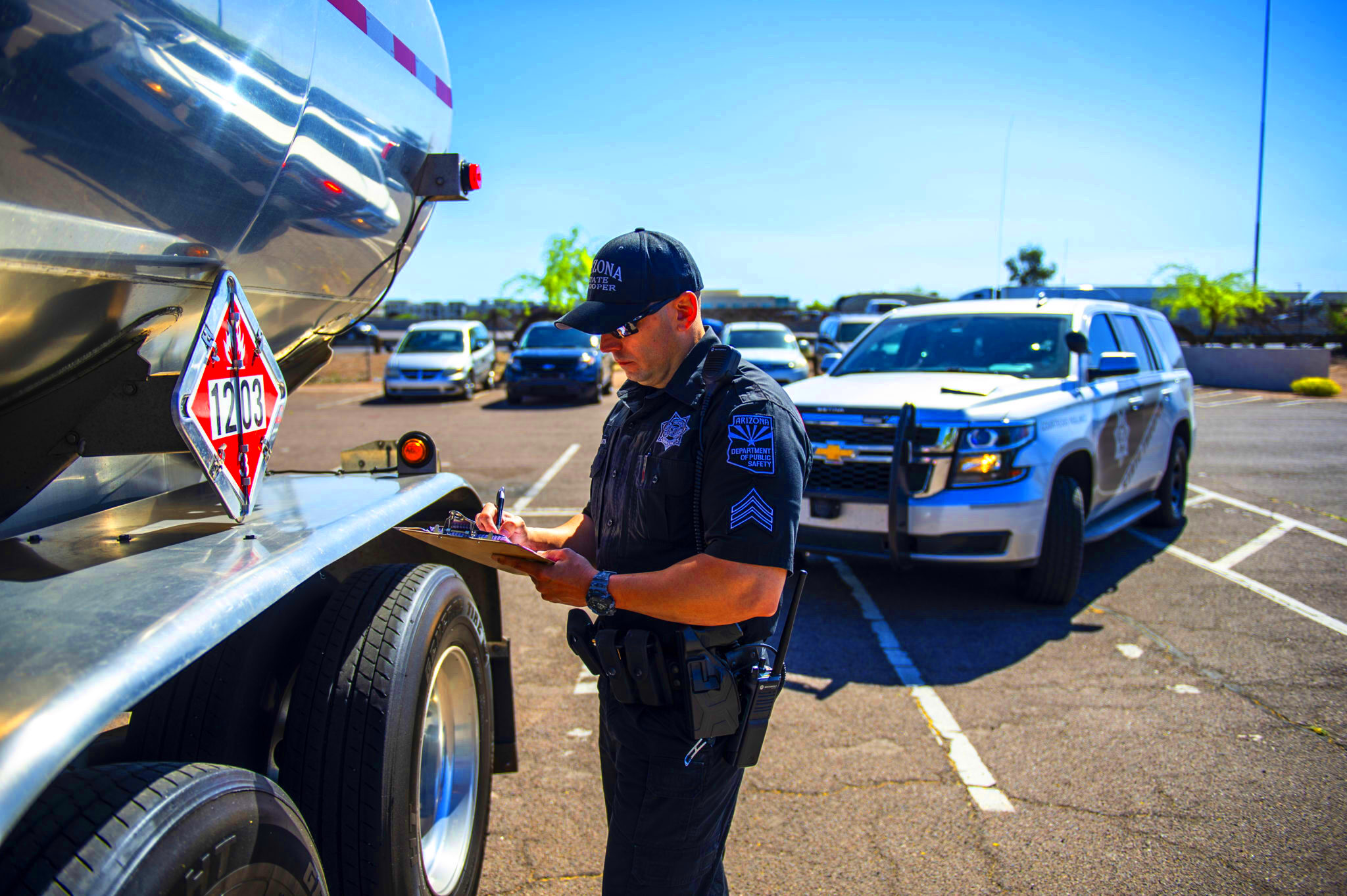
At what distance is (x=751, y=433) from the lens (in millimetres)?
1832

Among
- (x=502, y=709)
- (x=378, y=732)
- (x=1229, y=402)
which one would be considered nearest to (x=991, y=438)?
(x=502, y=709)

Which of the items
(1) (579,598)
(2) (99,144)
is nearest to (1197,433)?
(1) (579,598)

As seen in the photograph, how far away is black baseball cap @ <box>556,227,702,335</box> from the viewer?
76.5 inches

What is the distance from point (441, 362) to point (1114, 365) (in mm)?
14828

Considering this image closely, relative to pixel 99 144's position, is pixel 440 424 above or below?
below

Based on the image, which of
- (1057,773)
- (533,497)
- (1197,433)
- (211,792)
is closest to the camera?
(211,792)

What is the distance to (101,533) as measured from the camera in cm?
186

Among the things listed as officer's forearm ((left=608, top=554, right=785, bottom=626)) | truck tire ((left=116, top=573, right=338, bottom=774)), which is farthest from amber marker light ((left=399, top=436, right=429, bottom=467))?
officer's forearm ((left=608, top=554, right=785, bottom=626))

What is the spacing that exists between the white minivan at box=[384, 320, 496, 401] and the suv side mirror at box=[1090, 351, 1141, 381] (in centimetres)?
1445

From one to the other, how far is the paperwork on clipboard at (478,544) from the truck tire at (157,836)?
61 centimetres

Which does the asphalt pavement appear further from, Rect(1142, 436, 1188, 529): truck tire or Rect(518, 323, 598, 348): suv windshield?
Rect(518, 323, 598, 348): suv windshield

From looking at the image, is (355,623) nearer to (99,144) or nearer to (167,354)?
(167,354)

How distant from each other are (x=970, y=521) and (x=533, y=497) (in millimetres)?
4890

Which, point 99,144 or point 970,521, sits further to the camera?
point 970,521
